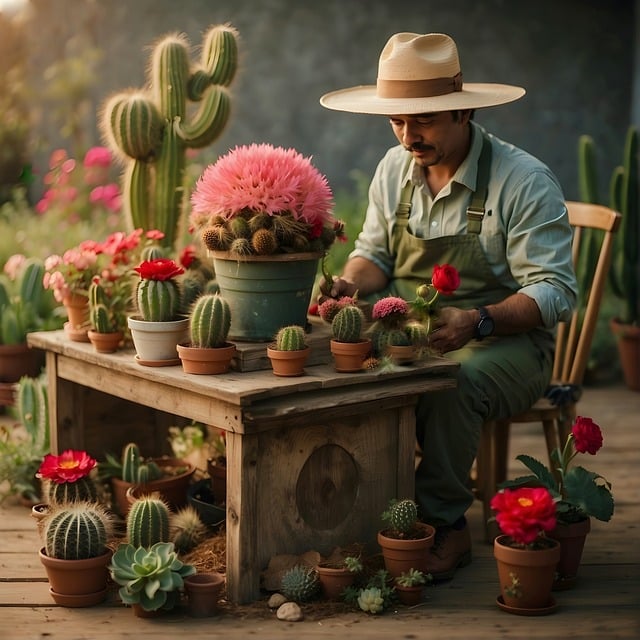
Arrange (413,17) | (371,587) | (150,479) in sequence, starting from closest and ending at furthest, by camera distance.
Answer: (371,587), (150,479), (413,17)

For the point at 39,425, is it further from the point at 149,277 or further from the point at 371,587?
the point at 371,587

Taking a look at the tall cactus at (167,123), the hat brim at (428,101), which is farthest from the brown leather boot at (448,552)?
the tall cactus at (167,123)

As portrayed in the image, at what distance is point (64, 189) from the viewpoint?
7.98 m

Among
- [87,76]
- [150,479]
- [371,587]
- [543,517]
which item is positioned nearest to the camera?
[543,517]

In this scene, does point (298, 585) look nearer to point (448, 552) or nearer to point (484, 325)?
point (448, 552)

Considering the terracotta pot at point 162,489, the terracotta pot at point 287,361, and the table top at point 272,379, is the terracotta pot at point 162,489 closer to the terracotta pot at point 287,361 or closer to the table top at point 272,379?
the table top at point 272,379

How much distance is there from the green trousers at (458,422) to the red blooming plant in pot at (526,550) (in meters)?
0.39

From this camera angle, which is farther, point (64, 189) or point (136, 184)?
point (64, 189)

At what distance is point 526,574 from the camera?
3.55 meters

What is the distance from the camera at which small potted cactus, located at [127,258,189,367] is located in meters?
3.84

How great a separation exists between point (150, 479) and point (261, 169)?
1.29 meters

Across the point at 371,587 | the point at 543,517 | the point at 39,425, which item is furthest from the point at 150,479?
the point at 543,517

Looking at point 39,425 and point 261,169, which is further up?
point 261,169

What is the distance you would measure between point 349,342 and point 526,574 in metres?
0.89
